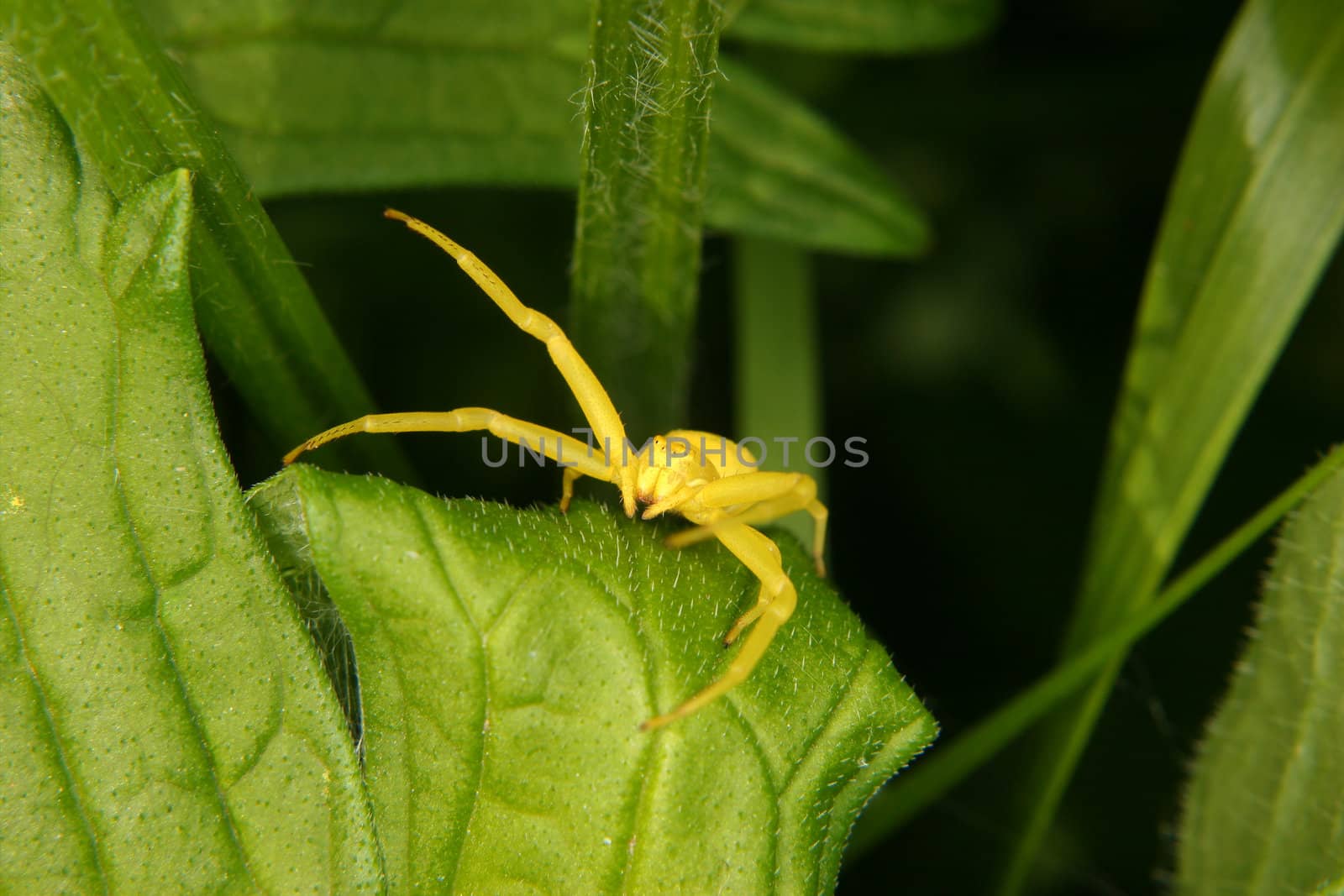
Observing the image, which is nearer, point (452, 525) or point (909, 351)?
point (452, 525)

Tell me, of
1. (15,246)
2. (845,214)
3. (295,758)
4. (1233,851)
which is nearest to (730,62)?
(845,214)

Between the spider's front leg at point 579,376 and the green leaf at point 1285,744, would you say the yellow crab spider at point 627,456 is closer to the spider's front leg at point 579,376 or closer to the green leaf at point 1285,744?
the spider's front leg at point 579,376

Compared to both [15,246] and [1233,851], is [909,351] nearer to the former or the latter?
[1233,851]

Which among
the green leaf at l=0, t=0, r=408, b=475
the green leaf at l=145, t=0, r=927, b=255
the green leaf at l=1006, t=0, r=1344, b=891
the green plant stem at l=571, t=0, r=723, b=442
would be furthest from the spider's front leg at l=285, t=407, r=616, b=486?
the green leaf at l=1006, t=0, r=1344, b=891

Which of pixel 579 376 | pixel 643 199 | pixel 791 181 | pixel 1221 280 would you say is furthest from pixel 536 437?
pixel 1221 280

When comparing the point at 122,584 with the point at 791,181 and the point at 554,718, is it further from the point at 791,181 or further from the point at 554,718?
the point at 791,181

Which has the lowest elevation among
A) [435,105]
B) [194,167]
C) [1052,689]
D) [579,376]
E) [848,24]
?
[1052,689]
